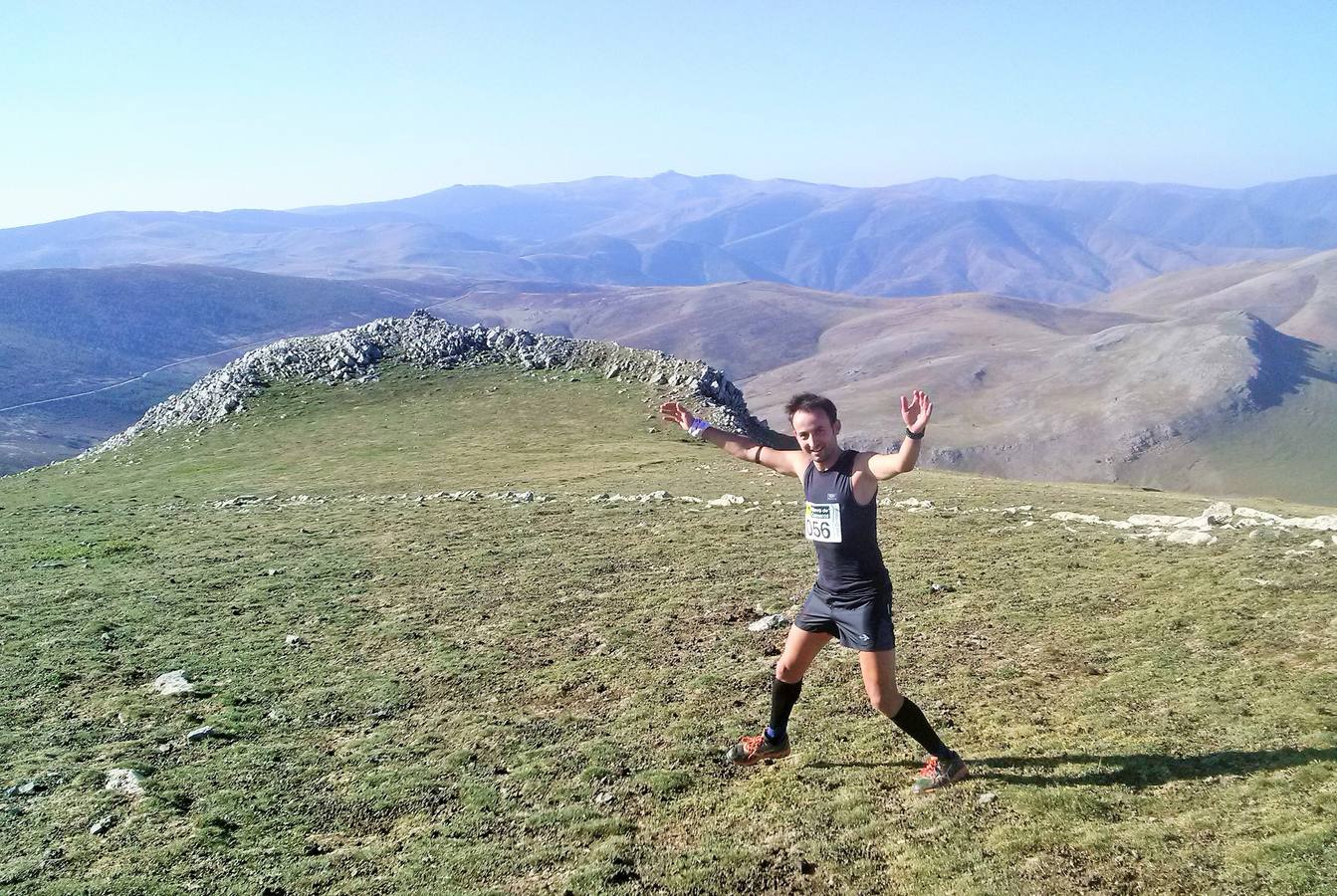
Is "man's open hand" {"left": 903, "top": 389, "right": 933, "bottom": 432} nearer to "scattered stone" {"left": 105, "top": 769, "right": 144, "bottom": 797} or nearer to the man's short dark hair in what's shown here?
the man's short dark hair

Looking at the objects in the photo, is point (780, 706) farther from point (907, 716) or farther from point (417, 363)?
point (417, 363)

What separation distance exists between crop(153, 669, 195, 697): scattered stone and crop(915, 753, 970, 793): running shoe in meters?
10.6

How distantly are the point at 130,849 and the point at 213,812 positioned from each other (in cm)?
81

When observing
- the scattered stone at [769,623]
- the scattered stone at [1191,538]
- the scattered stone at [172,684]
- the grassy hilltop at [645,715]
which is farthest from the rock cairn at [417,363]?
the scattered stone at [172,684]

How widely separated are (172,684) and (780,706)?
31.5 ft

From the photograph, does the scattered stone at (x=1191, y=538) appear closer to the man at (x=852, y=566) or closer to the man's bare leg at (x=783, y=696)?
the man at (x=852, y=566)

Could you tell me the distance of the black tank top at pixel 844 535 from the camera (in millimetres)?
8234

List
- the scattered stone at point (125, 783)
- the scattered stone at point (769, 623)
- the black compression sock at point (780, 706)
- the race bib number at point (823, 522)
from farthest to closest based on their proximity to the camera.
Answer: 1. the scattered stone at point (769, 623)
2. the scattered stone at point (125, 783)
3. the black compression sock at point (780, 706)
4. the race bib number at point (823, 522)

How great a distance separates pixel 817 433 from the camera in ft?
27.0

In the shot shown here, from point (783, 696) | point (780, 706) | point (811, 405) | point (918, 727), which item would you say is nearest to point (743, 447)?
point (811, 405)

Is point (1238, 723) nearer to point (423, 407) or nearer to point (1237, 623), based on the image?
point (1237, 623)

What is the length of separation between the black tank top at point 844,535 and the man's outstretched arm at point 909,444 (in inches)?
13.4

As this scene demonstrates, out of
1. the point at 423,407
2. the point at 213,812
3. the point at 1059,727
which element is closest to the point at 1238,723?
the point at 1059,727

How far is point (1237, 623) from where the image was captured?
41.0 feet
